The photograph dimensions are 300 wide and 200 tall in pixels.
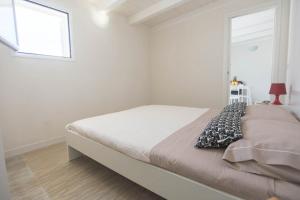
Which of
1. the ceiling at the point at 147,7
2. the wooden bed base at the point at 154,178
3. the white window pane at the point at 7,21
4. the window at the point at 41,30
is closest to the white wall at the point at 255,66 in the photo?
the ceiling at the point at 147,7

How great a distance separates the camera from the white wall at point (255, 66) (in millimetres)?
5316

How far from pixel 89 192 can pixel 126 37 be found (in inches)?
128

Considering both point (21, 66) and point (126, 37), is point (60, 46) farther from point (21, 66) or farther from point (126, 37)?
point (126, 37)

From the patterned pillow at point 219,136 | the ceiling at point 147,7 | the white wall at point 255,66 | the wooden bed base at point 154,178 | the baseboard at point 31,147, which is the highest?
the ceiling at point 147,7

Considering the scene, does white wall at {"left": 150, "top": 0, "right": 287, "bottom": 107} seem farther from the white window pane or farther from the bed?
the white window pane

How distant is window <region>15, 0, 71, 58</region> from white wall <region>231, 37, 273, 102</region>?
5.95 meters

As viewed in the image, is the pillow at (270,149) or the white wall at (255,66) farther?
the white wall at (255,66)

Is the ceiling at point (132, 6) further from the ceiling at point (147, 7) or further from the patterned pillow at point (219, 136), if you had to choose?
the patterned pillow at point (219, 136)

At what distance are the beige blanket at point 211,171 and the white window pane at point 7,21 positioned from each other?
72.4 inches

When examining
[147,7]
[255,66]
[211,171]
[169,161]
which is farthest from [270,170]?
[255,66]

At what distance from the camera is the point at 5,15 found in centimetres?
171

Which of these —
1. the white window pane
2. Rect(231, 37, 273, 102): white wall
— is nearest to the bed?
the white window pane

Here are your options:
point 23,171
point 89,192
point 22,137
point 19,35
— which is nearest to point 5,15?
point 19,35

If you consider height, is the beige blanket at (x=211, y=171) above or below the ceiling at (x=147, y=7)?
below
